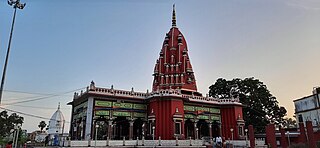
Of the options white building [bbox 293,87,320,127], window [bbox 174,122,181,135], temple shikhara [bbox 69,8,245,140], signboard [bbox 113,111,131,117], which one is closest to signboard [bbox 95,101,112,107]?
temple shikhara [bbox 69,8,245,140]

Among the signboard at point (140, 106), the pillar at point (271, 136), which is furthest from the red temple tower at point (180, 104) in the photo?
the pillar at point (271, 136)

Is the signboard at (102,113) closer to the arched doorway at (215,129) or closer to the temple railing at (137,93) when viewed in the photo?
the temple railing at (137,93)

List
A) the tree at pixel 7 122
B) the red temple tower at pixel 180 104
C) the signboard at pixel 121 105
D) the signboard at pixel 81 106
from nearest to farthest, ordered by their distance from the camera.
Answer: the signboard at pixel 121 105 → the signboard at pixel 81 106 → the red temple tower at pixel 180 104 → the tree at pixel 7 122

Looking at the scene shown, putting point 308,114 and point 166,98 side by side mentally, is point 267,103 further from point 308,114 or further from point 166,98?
point 166,98

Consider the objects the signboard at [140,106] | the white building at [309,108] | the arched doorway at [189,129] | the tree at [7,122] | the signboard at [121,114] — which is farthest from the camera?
the tree at [7,122]

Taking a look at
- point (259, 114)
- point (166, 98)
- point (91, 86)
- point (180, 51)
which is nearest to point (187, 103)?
point (166, 98)

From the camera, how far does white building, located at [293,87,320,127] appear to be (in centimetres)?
3181

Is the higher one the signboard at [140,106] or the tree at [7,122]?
the signboard at [140,106]

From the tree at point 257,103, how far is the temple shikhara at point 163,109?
9.61m

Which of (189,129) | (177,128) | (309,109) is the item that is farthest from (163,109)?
(309,109)

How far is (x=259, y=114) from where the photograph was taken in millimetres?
38344

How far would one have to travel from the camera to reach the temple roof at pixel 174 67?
104 feet

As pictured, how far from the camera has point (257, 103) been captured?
38406 millimetres

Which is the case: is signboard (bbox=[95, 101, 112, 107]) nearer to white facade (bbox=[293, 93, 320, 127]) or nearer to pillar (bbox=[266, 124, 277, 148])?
pillar (bbox=[266, 124, 277, 148])
